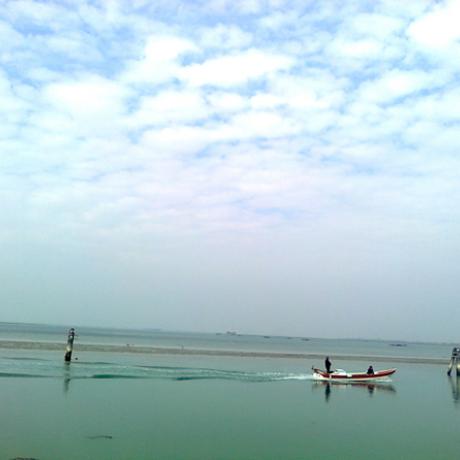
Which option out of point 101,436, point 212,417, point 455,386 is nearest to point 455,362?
point 455,386

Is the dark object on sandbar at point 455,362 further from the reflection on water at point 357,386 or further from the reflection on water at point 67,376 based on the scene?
the reflection on water at point 67,376

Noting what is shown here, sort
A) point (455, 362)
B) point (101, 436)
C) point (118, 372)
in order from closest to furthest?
point (101, 436) → point (118, 372) → point (455, 362)

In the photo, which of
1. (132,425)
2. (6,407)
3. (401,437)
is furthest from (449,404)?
(6,407)

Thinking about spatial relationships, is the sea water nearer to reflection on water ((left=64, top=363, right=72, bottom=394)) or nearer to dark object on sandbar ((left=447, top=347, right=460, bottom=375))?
reflection on water ((left=64, top=363, right=72, bottom=394))

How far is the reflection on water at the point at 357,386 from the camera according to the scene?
122 feet

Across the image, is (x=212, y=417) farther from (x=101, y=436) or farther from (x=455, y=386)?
(x=455, y=386)

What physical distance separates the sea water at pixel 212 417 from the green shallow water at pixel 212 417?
0.14ft

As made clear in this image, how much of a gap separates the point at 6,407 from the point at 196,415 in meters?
7.85

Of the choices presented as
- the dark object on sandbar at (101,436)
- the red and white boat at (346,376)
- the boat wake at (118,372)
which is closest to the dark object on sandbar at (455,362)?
the red and white boat at (346,376)

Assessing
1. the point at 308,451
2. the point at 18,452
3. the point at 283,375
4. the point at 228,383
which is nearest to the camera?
the point at 18,452

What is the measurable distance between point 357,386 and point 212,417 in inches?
739

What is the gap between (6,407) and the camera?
23.7 metres

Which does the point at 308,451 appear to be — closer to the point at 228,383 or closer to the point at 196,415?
the point at 196,415

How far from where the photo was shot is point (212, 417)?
79.6 feet
